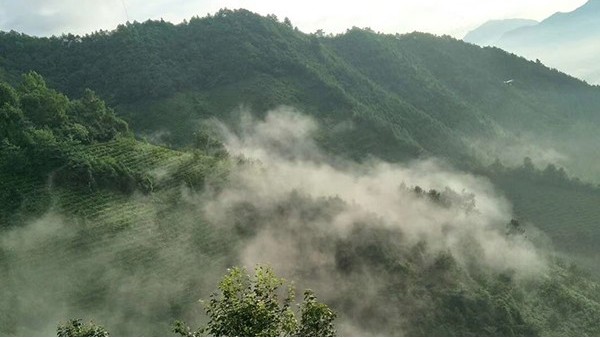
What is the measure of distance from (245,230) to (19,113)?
32.0 meters

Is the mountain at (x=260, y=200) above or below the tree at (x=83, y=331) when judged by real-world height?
above

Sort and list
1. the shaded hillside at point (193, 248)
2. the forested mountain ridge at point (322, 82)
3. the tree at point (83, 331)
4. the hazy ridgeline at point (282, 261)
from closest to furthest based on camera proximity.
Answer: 1. the tree at point (83, 331)
2. the hazy ridgeline at point (282, 261)
3. the shaded hillside at point (193, 248)
4. the forested mountain ridge at point (322, 82)

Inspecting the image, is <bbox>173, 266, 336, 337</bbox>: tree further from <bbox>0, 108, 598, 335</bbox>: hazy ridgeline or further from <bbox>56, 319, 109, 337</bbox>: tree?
<bbox>0, 108, 598, 335</bbox>: hazy ridgeline

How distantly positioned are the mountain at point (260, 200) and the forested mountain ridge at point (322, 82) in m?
0.72

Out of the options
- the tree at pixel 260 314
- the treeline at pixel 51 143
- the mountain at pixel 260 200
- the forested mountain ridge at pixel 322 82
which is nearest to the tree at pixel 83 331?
the tree at pixel 260 314

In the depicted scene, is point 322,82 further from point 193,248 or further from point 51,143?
point 193,248

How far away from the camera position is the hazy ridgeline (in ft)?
167

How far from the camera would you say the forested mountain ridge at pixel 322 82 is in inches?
4749

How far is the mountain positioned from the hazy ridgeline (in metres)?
0.19

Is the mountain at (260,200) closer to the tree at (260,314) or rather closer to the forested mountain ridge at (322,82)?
the forested mountain ridge at (322,82)

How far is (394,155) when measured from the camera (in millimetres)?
111750

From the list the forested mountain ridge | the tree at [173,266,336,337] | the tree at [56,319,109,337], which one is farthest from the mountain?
the tree at [173,266,336,337]

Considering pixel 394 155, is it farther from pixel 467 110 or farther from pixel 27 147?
pixel 27 147

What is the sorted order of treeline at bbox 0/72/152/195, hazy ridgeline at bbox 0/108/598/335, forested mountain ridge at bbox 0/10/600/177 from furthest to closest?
1. forested mountain ridge at bbox 0/10/600/177
2. treeline at bbox 0/72/152/195
3. hazy ridgeline at bbox 0/108/598/335
